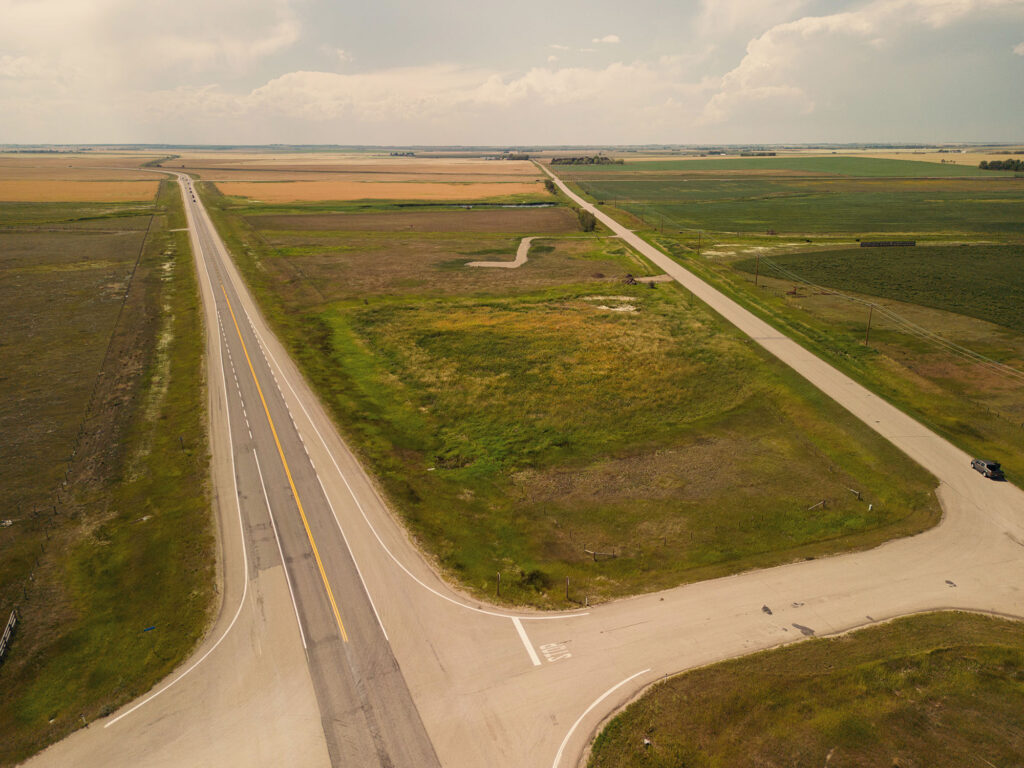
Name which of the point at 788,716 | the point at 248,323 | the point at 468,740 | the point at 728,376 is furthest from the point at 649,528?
the point at 248,323

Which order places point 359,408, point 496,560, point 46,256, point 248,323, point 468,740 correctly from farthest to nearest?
point 46,256
point 248,323
point 359,408
point 496,560
point 468,740

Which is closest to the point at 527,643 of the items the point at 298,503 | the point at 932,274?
the point at 298,503

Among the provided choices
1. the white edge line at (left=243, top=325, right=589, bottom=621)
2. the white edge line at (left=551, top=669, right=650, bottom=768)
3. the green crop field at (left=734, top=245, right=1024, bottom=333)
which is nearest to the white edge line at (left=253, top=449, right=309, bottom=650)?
the white edge line at (left=243, top=325, right=589, bottom=621)

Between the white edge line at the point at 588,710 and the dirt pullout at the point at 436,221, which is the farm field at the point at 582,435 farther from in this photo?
the dirt pullout at the point at 436,221

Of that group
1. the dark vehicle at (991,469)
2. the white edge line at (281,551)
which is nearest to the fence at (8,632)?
the white edge line at (281,551)

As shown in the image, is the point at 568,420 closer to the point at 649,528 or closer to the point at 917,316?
the point at 649,528
